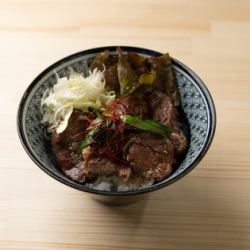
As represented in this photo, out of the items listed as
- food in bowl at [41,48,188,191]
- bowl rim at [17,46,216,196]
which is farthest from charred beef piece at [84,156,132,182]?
bowl rim at [17,46,216,196]

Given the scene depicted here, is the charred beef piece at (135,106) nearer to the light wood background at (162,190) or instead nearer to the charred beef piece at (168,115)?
Answer: the charred beef piece at (168,115)

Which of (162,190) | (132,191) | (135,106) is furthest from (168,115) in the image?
(132,191)

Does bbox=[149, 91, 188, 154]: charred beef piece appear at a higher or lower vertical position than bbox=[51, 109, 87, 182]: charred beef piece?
higher

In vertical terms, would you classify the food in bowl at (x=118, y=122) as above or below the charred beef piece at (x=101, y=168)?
above

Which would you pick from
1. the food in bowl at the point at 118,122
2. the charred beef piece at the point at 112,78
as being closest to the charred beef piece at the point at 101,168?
the food in bowl at the point at 118,122

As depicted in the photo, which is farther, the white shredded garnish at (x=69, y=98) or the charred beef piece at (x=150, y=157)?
the white shredded garnish at (x=69, y=98)

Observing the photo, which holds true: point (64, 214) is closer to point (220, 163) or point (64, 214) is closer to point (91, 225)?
point (91, 225)

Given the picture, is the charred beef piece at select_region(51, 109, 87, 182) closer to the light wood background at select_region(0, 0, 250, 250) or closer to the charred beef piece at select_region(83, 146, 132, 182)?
the charred beef piece at select_region(83, 146, 132, 182)

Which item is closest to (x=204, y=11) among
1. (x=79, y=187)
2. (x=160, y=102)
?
(x=160, y=102)
